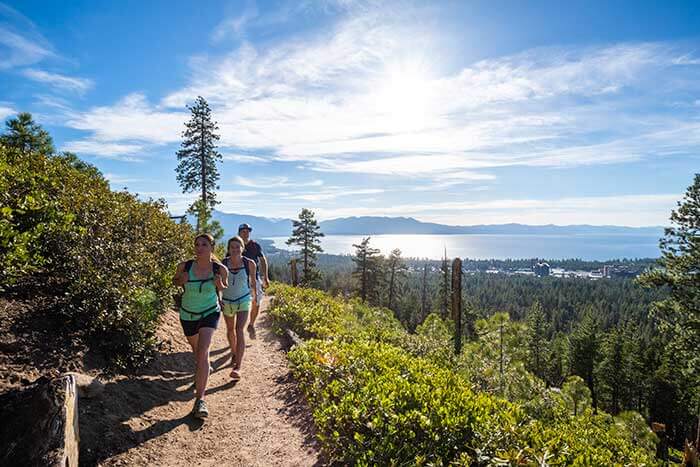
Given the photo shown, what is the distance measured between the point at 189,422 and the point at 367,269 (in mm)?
31514

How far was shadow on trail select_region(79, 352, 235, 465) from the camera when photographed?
3.48 meters

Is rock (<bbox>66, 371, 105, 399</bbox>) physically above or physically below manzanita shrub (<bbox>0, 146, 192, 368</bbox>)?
below

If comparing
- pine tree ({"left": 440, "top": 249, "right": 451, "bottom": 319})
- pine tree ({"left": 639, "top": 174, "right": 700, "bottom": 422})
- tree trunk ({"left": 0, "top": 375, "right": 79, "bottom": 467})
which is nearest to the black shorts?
tree trunk ({"left": 0, "top": 375, "right": 79, "bottom": 467})

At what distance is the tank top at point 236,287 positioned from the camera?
225 inches

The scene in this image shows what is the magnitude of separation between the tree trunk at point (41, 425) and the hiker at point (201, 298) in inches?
59.3

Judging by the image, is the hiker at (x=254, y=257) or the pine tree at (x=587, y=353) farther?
the pine tree at (x=587, y=353)

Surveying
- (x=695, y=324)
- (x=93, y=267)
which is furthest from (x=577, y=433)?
(x=695, y=324)

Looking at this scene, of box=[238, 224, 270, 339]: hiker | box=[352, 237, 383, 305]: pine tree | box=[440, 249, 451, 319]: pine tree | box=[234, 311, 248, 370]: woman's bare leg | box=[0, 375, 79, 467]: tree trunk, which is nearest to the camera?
box=[0, 375, 79, 467]: tree trunk

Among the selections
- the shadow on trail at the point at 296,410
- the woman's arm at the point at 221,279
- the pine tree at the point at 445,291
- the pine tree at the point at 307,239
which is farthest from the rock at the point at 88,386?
the pine tree at the point at 445,291

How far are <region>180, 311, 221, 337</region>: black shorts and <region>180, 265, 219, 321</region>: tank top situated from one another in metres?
0.04

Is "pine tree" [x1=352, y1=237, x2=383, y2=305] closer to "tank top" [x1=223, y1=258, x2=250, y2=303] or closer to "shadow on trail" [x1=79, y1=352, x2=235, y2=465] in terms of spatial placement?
"tank top" [x1=223, y1=258, x2=250, y2=303]

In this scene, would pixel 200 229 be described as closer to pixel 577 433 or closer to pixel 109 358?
pixel 109 358

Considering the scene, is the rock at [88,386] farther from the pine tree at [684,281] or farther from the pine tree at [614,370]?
the pine tree at [614,370]

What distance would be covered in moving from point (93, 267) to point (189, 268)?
1.43 m
